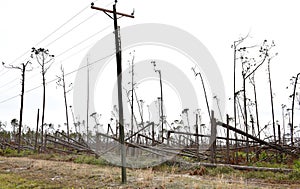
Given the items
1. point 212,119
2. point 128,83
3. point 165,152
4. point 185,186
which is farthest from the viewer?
point 128,83

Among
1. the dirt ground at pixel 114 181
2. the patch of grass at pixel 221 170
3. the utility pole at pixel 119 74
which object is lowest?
the dirt ground at pixel 114 181

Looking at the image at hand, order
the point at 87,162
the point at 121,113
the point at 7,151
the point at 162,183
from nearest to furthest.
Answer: the point at 162,183 → the point at 121,113 → the point at 87,162 → the point at 7,151

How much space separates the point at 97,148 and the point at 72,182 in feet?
26.2

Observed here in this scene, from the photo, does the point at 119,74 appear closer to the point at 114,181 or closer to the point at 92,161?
the point at 114,181

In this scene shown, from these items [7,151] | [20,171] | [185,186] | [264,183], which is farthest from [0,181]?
[7,151]

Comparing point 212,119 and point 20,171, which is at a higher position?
point 212,119

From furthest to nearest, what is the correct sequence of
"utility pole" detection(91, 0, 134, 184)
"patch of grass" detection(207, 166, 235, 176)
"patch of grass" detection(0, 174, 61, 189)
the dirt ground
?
1. "patch of grass" detection(207, 166, 235, 176)
2. "patch of grass" detection(0, 174, 61, 189)
3. "utility pole" detection(91, 0, 134, 184)
4. the dirt ground

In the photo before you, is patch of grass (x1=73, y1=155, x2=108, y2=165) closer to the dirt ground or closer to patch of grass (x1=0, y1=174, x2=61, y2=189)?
the dirt ground

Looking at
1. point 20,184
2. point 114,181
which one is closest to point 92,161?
point 20,184

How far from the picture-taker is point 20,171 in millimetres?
16391

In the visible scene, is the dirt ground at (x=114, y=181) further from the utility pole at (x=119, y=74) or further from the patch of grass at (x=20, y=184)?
the utility pole at (x=119, y=74)

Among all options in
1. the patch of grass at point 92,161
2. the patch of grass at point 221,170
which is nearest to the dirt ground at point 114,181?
the patch of grass at point 221,170

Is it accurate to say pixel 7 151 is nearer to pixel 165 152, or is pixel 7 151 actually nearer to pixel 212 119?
pixel 165 152

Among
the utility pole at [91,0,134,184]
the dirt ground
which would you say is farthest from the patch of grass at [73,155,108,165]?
the utility pole at [91,0,134,184]
